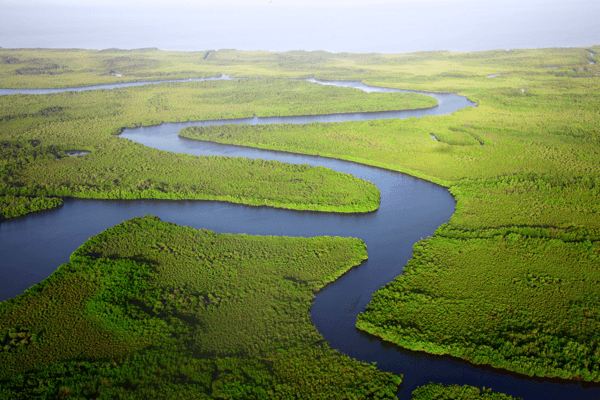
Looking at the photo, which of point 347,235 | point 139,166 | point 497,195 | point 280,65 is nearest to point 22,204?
point 139,166

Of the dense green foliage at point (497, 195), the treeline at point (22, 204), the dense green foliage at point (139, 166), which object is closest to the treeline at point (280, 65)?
the dense green foliage at point (139, 166)

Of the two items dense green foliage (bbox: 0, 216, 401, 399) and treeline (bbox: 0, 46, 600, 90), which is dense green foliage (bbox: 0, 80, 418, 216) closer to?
dense green foliage (bbox: 0, 216, 401, 399)

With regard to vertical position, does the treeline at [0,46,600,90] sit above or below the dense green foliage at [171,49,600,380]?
above

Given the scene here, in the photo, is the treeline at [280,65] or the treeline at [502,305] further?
the treeline at [280,65]

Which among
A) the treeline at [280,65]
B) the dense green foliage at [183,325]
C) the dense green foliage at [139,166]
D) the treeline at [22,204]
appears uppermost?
the treeline at [280,65]

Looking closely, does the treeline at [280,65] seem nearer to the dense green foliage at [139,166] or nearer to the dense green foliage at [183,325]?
the dense green foliage at [139,166]

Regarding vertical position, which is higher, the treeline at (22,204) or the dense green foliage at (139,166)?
the dense green foliage at (139,166)

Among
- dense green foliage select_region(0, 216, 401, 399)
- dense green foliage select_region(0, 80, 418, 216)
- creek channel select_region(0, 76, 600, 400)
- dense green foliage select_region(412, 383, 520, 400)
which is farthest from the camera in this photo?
dense green foliage select_region(0, 80, 418, 216)

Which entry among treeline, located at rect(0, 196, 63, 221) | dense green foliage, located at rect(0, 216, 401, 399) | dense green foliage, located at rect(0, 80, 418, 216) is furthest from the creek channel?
dense green foliage, located at rect(0, 80, 418, 216)

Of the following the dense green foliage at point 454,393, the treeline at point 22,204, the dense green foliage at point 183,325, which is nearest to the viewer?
the dense green foliage at point 454,393
